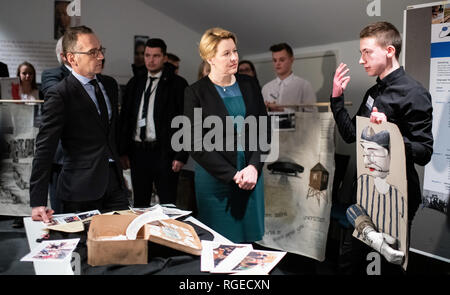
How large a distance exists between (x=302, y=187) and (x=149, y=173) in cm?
123

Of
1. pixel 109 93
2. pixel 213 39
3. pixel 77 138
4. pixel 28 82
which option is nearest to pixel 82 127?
pixel 77 138

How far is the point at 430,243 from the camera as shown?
263 centimetres

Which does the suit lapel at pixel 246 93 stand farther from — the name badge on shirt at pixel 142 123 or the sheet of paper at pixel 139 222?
the name badge on shirt at pixel 142 123

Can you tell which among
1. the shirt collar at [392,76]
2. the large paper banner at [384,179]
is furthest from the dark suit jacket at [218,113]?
the shirt collar at [392,76]

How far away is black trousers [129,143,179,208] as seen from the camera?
318 centimetres

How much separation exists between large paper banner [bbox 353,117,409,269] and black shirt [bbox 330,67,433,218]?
11 cm

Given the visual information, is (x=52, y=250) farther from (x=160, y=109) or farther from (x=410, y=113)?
(x=160, y=109)

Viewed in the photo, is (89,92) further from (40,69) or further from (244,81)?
(40,69)

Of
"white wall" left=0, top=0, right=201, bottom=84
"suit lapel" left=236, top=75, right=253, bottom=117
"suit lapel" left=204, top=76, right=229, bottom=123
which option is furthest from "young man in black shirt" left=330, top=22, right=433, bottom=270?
"white wall" left=0, top=0, right=201, bottom=84

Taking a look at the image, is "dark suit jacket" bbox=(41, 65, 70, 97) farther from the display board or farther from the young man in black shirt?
the display board

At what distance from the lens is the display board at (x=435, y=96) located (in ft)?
8.11

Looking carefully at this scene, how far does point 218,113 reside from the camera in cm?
207
